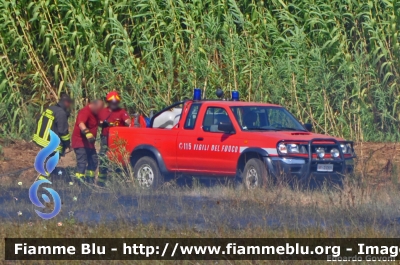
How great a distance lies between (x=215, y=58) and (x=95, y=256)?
11.6 m

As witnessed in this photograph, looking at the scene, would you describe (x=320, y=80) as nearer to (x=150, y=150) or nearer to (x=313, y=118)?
(x=313, y=118)

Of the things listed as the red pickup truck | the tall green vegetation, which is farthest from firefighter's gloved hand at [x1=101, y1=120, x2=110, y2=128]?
the tall green vegetation

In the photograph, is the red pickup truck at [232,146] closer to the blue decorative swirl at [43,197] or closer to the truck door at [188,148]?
the truck door at [188,148]

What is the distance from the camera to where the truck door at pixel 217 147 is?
13.9m

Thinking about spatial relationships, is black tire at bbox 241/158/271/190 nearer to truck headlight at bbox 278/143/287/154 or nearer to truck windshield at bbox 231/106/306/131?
truck headlight at bbox 278/143/287/154

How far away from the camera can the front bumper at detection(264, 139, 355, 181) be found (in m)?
13.4

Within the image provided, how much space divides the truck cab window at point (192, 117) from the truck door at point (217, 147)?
20cm

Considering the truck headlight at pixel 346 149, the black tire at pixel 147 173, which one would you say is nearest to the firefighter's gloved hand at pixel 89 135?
the black tire at pixel 147 173

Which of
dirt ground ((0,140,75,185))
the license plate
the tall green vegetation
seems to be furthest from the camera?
the tall green vegetation

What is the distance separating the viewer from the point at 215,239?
355 inches

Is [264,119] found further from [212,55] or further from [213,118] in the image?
[212,55]

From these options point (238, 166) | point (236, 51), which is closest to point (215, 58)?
point (236, 51)

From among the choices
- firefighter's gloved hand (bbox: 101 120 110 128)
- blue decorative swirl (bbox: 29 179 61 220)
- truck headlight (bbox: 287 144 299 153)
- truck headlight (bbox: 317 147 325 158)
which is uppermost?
firefighter's gloved hand (bbox: 101 120 110 128)

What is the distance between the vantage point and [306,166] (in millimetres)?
13523
